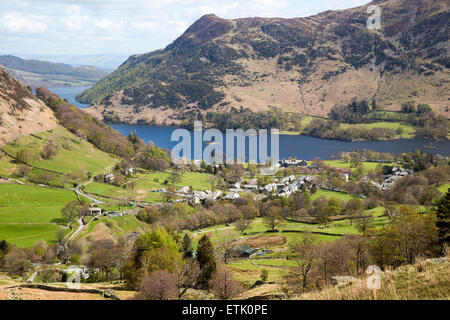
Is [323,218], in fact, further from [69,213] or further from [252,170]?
[252,170]

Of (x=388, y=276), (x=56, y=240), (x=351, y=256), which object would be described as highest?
(x=388, y=276)

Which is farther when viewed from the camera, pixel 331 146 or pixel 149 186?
pixel 331 146

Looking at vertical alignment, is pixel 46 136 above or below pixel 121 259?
above

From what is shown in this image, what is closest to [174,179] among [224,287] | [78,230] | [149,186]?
[149,186]

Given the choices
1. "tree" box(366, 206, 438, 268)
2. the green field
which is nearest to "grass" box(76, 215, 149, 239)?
the green field

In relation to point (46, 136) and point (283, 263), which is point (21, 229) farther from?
point (46, 136)
